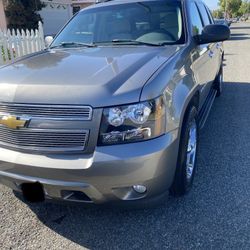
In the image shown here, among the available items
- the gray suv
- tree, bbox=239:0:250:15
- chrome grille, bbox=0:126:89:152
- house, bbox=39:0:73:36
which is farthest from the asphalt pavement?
tree, bbox=239:0:250:15

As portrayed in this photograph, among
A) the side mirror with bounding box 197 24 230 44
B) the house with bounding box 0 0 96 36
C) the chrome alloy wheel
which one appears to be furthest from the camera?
the house with bounding box 0 0 96 36

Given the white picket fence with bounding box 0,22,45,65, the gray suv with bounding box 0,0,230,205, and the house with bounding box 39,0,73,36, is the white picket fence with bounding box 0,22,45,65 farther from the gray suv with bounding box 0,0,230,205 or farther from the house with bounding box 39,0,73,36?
the house with bounding box 39,0,73,36

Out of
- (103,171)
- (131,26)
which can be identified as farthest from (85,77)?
(131,26)

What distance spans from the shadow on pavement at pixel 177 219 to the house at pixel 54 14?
19.2m

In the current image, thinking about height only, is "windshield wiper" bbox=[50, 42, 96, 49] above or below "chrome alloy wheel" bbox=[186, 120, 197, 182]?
above

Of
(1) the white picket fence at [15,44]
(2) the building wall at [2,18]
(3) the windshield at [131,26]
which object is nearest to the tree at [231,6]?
(2) the building wall at [2,18]

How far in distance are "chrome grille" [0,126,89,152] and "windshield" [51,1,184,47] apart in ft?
5.57

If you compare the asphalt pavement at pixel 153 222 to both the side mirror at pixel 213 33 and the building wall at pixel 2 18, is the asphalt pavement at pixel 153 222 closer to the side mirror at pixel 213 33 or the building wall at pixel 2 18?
the side mirror at pixel 213 33

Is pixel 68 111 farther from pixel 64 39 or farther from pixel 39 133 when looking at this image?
pixel 64 39

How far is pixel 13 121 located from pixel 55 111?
36cm

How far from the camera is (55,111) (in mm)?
2363

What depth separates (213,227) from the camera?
2.78 m

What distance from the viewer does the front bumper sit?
91.2 inches

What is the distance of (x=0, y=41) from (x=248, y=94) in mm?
5851
